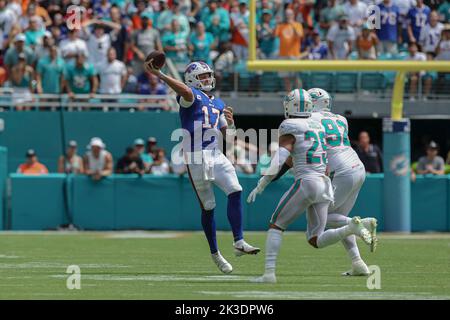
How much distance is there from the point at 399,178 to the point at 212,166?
753 centimetres

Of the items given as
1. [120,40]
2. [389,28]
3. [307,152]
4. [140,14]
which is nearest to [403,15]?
[389,28]

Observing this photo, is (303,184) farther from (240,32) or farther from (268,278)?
(240,32)

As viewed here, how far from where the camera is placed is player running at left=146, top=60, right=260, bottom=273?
394 inches

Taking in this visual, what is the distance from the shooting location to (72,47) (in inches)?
744

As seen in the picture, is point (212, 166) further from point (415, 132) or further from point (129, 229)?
point (415, 132)

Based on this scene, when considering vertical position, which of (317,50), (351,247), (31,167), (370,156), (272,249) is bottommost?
(31,167)

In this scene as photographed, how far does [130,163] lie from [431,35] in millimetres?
5111

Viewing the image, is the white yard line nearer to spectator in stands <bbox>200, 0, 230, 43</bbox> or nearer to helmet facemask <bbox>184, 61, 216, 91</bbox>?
helmet facemask <bbox>184, 61, 216, 91</bbox>

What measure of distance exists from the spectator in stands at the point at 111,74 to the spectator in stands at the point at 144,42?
34 cm

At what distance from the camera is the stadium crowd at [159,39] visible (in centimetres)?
1648

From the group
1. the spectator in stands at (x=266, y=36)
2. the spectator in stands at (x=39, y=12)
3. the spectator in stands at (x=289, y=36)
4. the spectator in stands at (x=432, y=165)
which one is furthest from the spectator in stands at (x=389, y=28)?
the spectator in stands at (x=39, y=12)

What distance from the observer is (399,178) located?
17078 millimetres

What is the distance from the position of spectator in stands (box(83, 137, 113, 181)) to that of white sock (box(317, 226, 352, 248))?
28.3ft

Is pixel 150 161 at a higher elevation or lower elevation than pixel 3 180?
higher
